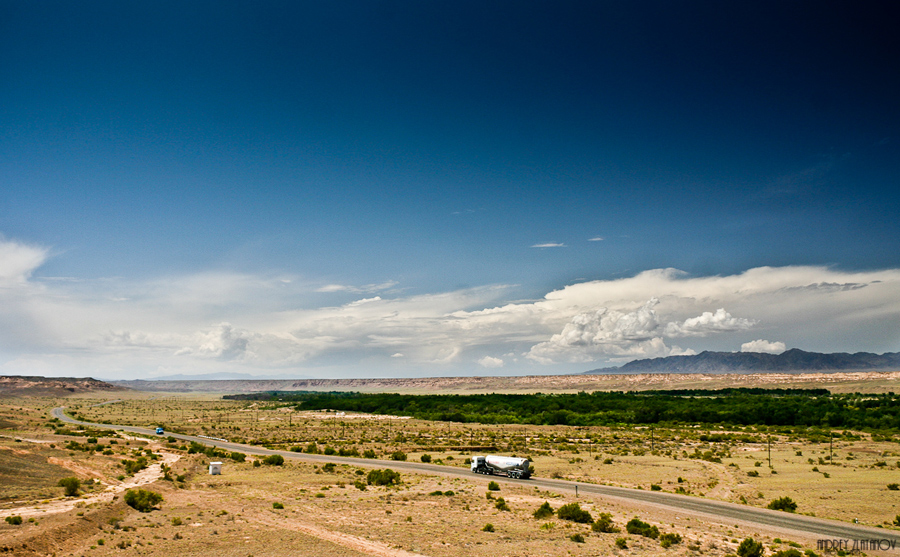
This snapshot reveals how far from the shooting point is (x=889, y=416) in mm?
102938

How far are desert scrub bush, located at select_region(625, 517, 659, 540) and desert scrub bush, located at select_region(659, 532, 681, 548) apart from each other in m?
0.61

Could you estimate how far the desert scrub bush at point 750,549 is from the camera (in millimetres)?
26031

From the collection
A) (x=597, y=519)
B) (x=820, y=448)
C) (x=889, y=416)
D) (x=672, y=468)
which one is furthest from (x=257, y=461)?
(x=889, y=416)

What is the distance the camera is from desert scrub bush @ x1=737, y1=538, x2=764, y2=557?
26031 mm

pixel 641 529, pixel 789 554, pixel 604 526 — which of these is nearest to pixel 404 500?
pixel 604 526

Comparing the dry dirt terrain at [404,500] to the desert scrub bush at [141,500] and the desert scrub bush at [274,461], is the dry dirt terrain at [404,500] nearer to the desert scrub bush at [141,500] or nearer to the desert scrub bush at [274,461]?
the desert scrub bush at [141,500]

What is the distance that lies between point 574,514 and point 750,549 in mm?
10096

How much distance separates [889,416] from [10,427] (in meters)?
154

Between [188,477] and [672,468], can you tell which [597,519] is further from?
[188,477]

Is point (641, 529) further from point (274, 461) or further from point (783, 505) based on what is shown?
point (274, 461)

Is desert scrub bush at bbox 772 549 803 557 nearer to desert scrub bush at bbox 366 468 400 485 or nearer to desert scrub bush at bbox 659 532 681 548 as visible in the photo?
desert scrub bush at bbox 659 532 681 548

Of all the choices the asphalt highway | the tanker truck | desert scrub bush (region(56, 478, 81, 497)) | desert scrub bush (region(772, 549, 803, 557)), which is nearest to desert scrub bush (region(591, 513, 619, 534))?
the asphalt highway

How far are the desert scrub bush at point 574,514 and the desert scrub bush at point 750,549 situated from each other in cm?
880

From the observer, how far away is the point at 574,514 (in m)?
33.2
